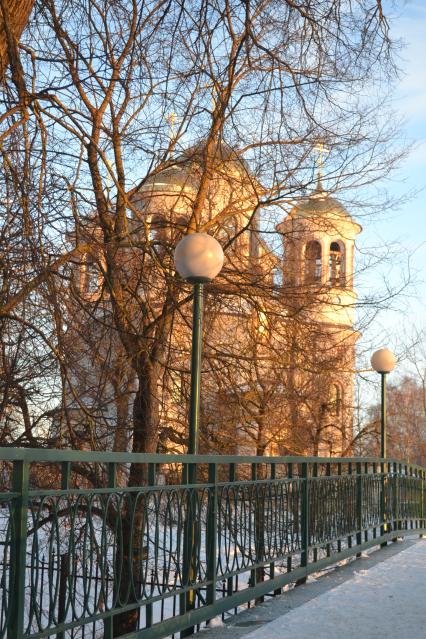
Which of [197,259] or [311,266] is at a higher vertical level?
[311,266]

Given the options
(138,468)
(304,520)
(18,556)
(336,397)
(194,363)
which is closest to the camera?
(18,556)

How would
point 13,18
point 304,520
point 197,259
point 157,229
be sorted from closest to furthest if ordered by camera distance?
1. point 13,18
2. point 197,259
3. point 304,520
4. point 157,229

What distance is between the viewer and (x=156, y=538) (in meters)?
5.57

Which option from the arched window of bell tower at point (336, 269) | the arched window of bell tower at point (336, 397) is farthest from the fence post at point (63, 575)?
the arched window of bell tower at point (336, 397)

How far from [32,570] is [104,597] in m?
0.56

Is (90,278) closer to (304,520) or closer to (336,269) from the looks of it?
(304,520)

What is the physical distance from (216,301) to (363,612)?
24.0ft

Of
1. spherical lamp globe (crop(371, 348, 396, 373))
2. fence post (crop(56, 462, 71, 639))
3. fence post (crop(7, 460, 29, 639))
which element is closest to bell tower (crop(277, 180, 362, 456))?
spherical lamp globe (crop(371, 348, 396, 373))

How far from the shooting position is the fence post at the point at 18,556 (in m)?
3.79

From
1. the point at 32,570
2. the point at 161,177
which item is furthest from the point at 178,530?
the point at 161,177

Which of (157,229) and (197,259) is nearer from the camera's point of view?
(197,259)

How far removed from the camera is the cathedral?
39.2 feet

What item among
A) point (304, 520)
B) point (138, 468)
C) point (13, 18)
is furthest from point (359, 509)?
point (13, 18)

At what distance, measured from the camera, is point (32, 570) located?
441cm
